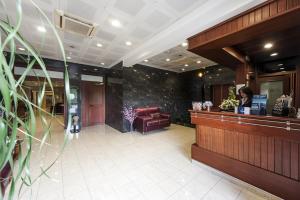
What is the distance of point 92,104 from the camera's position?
6.97 meters

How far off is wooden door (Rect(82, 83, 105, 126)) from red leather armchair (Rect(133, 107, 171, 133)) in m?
2.38

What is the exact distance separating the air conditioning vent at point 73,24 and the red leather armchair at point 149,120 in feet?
11.3

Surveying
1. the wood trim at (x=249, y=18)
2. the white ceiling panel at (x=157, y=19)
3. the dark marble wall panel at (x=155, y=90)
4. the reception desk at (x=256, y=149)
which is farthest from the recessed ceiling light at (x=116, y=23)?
the dark marble wall panel at (x=155, y=90)

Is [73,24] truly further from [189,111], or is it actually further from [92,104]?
[92,104]

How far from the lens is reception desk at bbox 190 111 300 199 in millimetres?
1935

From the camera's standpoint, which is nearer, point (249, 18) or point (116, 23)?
point (249, 18)

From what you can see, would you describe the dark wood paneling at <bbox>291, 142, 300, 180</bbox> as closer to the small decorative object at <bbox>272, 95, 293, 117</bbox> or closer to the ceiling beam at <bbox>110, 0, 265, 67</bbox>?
the small decorative object at <bbox>272, 95, 293, 117</bbox>

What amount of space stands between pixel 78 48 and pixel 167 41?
303cm

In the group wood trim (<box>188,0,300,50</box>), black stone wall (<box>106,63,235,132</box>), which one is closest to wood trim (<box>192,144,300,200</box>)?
wood trim (<box>188,0,300,50</box>)

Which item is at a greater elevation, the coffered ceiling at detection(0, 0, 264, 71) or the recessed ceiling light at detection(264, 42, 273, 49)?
the coffered ceiling at detection(0, 0, 264, 71)

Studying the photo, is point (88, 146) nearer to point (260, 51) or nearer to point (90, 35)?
point (90, 35)

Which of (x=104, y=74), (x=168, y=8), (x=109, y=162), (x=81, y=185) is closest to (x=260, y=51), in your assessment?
(x=168, y=8)

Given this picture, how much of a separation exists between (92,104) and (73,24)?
179 inches

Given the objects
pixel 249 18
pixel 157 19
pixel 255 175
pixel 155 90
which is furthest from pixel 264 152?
pixel 155 90
